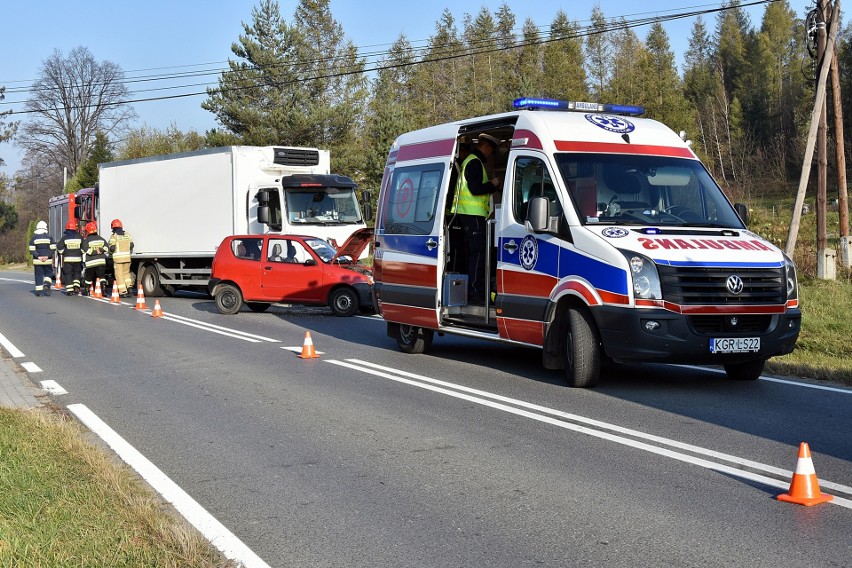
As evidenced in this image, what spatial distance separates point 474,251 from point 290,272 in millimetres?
7731

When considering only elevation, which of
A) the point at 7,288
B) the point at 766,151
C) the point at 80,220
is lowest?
the point at 7,288

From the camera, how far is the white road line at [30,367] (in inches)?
472

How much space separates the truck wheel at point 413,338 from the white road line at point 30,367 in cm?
444

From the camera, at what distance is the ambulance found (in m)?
9.05

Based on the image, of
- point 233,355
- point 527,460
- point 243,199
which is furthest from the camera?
point 243,199

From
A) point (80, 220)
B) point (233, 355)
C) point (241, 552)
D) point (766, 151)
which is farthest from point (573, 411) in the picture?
point (766, 151)

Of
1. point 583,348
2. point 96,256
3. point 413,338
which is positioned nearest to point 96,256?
point 96,256

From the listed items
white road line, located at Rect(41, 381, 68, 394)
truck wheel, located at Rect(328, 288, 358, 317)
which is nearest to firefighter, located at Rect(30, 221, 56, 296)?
truck wheel, located at Rect(328, 288, 358, 317)

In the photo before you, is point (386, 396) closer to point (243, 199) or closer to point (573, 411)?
point (573, 411)

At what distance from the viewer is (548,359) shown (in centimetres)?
999

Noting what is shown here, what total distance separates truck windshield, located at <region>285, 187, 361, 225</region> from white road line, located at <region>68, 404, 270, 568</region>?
46.0ft

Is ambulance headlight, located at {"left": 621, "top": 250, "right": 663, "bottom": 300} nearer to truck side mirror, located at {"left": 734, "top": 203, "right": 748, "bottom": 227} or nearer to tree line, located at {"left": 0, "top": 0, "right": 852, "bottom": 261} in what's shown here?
truck side mirror, located at {"left": 734, "top": 203, "right": 748, "bottom": 227}

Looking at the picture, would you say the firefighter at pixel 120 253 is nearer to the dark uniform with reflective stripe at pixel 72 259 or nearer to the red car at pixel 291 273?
the dark uniform with reflective stripe at pixel 72 259

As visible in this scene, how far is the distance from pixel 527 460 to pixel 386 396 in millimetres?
2946
